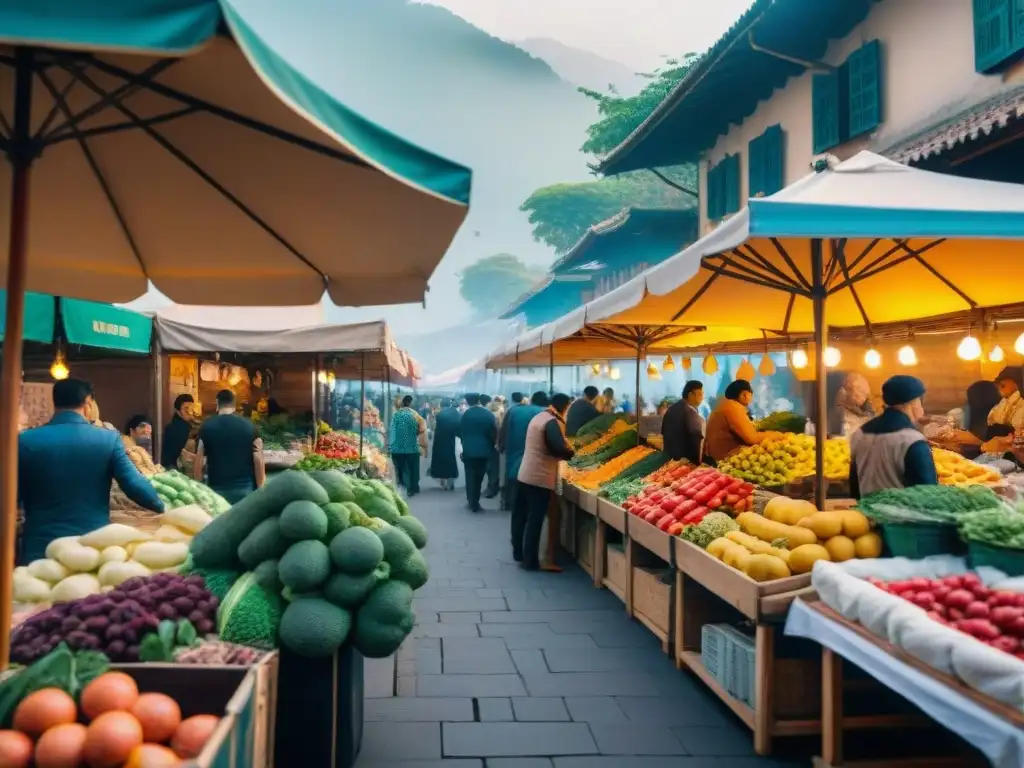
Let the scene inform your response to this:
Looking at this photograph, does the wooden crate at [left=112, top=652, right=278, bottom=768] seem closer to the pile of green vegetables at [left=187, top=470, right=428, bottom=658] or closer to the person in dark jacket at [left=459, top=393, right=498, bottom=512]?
the pile of green vegetables at [left=187, top=470, right=428, bottom=658]

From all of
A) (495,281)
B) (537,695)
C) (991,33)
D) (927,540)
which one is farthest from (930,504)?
(495,281)

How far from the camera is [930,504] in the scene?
12.7ft

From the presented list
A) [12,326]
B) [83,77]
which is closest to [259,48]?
[83,77]

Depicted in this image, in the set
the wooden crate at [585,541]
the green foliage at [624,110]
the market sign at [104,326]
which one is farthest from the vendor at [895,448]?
the green foliage at [624,110]

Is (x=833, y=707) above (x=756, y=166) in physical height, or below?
below

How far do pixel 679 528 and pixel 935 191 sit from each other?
259cm

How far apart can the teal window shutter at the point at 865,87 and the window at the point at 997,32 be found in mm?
2020

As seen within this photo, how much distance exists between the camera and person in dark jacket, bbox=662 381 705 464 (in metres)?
7.59

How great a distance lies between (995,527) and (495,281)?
12118cm

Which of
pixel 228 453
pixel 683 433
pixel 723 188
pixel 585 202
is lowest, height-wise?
pixel 228 453

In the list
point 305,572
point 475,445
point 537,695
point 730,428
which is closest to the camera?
point 305,572

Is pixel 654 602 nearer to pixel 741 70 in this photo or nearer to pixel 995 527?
pixel 995 527

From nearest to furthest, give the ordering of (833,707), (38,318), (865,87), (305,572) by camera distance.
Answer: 1. (305,572)
2. (833,707)
3. (38,318)
4. (865,87)

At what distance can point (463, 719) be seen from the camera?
172 inches
